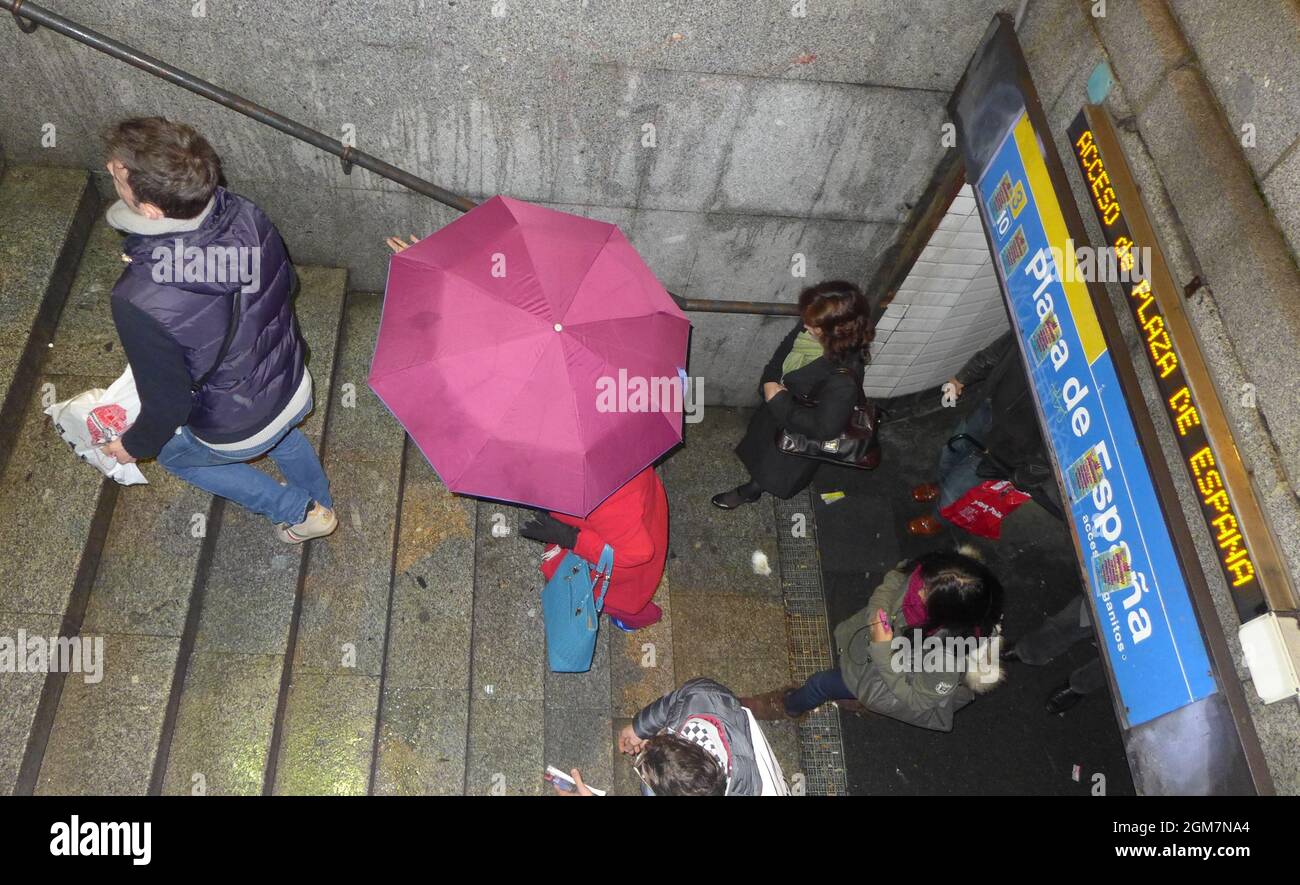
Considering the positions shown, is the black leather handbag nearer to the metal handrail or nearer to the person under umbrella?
the person under umbrella

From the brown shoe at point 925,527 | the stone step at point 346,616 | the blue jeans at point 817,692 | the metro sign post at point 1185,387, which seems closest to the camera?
the metro sign post at point 1185,387

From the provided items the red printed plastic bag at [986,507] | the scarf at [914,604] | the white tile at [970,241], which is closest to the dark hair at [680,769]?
the scarf at [914,604]

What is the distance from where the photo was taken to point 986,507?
640 centimetres

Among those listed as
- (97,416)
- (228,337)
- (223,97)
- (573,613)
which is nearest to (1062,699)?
(573,613)

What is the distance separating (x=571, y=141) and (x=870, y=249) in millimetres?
2328

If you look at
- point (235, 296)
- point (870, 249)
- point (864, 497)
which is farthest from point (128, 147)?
point (864, 497)

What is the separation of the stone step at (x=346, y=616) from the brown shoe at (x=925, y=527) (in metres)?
3.98

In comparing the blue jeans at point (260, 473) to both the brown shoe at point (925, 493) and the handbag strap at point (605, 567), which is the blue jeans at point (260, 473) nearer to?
the handbag strap at point (605, 567)

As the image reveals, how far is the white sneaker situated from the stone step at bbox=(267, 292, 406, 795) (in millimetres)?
258

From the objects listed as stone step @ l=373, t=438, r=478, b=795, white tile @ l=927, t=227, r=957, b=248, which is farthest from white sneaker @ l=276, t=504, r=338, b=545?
white tile @ l=927, t=227, r=957, b=248

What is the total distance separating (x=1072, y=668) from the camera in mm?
6230

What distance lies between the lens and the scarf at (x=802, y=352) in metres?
5.05

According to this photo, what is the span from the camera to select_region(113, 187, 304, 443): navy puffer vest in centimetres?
316

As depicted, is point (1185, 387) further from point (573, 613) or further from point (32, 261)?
point (32, 261)
